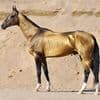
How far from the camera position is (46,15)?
3578 cm

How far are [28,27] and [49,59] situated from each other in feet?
33.8

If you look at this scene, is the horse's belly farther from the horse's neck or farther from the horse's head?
the horse's head

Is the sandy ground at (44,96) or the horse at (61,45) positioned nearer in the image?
the sandy ground at (44,96)


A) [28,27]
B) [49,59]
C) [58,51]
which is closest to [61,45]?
[58,51]

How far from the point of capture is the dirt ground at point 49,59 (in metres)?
26.3

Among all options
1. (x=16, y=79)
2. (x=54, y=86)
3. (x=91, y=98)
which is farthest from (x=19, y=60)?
(x=91, y=98)

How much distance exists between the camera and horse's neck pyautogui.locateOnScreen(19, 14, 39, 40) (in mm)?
17922

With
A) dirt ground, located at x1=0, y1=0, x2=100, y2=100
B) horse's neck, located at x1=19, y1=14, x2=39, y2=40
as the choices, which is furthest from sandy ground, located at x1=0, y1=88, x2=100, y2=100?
horse's neck, located at x1=19, y1=14, x2=39, y2=40

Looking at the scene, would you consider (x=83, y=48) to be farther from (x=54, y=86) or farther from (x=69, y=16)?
(x=69, y=16)

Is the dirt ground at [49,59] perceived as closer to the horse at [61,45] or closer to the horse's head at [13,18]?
the horse at [61,45]

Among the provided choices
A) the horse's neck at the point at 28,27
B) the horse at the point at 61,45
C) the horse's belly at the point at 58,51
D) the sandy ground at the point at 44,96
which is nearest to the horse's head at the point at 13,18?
the horse at the point at 61,45

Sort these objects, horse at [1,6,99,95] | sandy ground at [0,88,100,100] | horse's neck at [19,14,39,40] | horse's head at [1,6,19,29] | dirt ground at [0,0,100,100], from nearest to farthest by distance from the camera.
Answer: sandy ground at [0,88,100,100] → horse at [1,6,99,95] → horse's neck at [19,14,39,40] → horse's head at [1,6,19,29] → dirt ground at [0,0,100,100]

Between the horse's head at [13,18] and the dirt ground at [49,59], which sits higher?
the horse's head at [13,18]

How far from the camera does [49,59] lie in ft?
92.6
